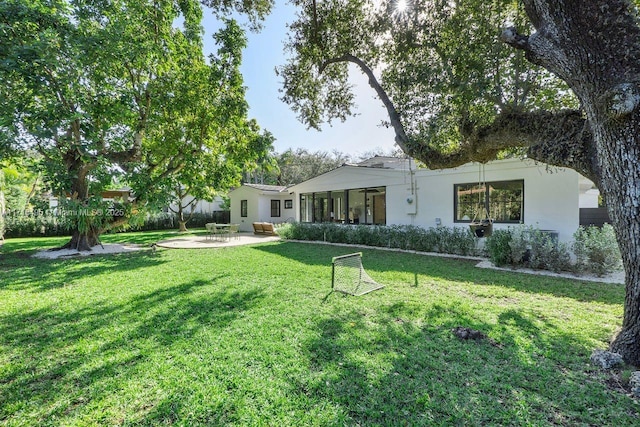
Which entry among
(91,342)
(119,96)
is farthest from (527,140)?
(119,96)

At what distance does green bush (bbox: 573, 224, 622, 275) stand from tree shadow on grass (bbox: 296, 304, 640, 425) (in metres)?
4.90

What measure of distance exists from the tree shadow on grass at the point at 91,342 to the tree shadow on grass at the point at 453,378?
68.9 inches

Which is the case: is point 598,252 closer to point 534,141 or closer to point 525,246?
point 525,246

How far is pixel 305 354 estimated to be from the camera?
355 centimetres

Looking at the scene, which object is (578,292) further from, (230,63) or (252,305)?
(230,63)

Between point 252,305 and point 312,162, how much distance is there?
3265 centimetres

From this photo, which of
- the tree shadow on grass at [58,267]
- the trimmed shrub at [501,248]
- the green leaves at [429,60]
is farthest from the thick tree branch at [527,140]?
the tree shadow on grass at [58,267]

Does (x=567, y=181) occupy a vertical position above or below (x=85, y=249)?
above

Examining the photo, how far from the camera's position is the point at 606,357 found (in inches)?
129

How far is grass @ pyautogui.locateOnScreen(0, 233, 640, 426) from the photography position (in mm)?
2566

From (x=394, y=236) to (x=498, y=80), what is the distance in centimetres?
765

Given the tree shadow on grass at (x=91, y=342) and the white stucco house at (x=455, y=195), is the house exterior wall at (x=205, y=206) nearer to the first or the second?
the white stucco house at (x=455, y=195)

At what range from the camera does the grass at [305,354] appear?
2.57 meters

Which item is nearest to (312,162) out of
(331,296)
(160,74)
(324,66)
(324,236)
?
(324,236)
